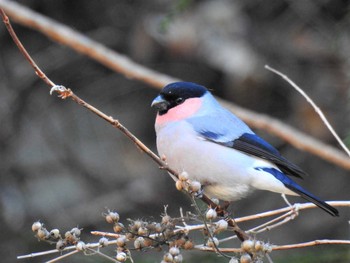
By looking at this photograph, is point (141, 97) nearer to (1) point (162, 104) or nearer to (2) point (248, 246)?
(1) point (162, 104)

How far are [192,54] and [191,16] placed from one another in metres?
0.24

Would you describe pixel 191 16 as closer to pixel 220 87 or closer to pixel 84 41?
pixel 220 87

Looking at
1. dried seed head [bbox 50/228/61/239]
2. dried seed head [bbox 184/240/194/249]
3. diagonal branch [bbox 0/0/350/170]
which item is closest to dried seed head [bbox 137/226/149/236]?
dried seed head [bbox 184/240/194/249]

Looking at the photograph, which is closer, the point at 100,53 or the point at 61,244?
the point at 61,244

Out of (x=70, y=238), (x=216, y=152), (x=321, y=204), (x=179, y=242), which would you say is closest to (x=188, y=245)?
(x=179, y=242)

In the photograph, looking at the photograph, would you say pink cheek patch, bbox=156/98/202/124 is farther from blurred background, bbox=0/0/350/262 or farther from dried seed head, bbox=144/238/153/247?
blurred background, bbox=0/0/350/262

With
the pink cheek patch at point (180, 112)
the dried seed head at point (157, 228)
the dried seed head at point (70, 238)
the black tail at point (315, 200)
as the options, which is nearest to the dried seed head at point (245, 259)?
the dried seed head at point (157, 228)

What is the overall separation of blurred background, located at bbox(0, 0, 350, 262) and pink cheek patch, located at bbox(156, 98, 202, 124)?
1.43 metres

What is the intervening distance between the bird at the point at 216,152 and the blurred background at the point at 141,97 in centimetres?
145

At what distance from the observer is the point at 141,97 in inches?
190

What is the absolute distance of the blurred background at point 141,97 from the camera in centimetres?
442

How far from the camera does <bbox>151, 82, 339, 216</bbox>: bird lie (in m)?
2.69

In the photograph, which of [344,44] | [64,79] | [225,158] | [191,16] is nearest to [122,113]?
[64,79]

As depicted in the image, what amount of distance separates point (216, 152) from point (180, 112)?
0.27 m
